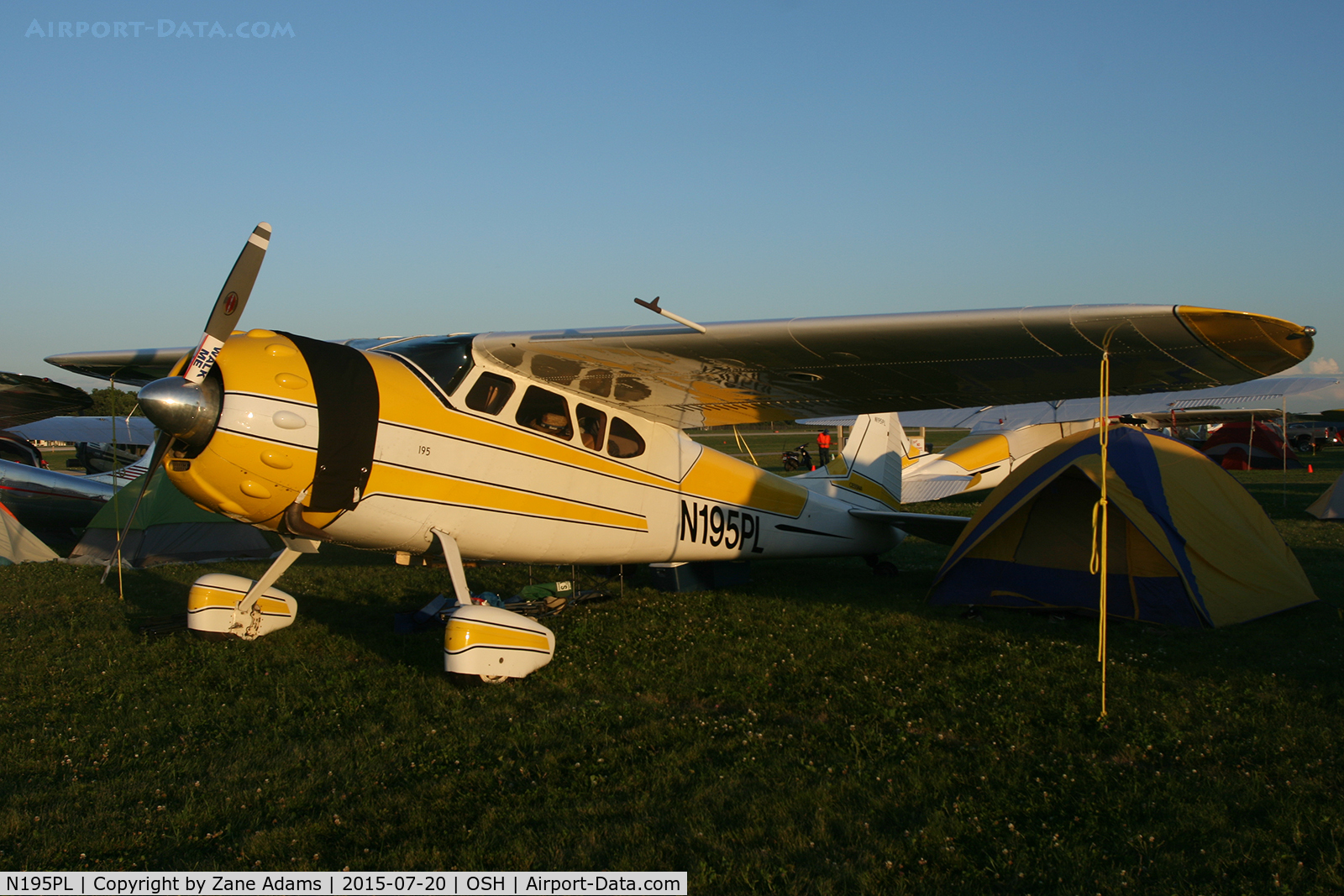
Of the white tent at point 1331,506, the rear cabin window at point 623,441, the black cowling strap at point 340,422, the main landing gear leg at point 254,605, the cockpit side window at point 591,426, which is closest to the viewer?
the black cowling strap at point 340,422

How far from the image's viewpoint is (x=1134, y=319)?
15.0 ft

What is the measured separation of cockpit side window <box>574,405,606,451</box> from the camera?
739 centimetres

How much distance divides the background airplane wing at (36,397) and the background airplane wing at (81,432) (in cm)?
1354

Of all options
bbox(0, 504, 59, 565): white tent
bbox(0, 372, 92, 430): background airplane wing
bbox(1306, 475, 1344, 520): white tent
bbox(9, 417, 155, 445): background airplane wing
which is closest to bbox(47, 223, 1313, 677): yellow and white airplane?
bbox(0, 372, 92, 430): background airplane wing

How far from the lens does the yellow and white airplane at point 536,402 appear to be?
5195mm

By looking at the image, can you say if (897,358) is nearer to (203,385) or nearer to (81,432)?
(203,385)

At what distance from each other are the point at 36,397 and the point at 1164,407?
30.2 meters

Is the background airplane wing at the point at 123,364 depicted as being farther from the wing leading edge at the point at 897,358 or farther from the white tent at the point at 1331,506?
the white tent at the point at 1331,506

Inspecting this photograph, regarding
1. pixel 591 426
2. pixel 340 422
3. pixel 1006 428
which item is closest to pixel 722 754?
pixel 340 422

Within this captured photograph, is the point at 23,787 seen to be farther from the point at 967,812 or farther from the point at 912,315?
the point at 912,315

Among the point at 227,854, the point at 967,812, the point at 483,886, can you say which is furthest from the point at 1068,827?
the point at 227,854

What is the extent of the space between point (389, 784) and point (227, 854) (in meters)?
0.86

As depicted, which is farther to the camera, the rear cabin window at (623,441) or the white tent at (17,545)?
the white tent at (17,545)

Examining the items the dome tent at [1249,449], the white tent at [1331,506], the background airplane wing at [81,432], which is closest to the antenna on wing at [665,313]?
the white tent at [1331,506]
